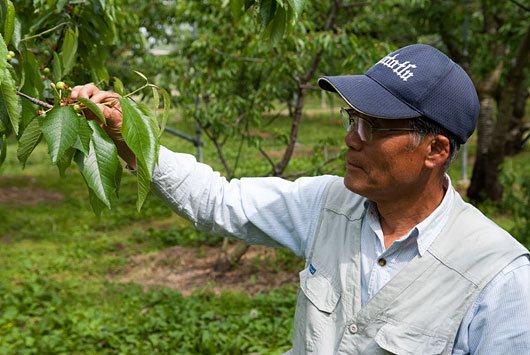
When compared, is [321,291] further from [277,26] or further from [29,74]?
[29,74]

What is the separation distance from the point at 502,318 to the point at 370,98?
0.59 metres

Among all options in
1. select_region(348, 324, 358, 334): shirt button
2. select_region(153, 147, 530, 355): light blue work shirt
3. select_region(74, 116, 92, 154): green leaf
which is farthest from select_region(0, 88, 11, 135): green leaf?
select_region(348, 324, 358, 334): shirt button

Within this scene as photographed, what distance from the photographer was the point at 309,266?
184 centimetres

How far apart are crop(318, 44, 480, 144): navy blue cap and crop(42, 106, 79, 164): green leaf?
0.67 metres

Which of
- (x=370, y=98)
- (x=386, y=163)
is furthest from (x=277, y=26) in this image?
(x=386, y=163)

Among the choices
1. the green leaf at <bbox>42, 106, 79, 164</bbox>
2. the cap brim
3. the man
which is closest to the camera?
the green leaf at <bbox>42, 106, 79, 164</bbox>

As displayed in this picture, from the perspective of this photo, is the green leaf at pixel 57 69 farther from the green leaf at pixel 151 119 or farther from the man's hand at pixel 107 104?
the green leaf at pixel 151 119

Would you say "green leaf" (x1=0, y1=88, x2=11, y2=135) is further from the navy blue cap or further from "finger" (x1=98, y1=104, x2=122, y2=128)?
the navy blue cap

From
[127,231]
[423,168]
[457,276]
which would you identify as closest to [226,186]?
[423,168]

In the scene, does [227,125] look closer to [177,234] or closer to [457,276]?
[177,234]

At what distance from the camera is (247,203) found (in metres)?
2.00

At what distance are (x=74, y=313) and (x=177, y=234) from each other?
2244 millimetres

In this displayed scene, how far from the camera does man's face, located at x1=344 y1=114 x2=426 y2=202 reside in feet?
5.53

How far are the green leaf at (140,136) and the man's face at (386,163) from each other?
54 cm
